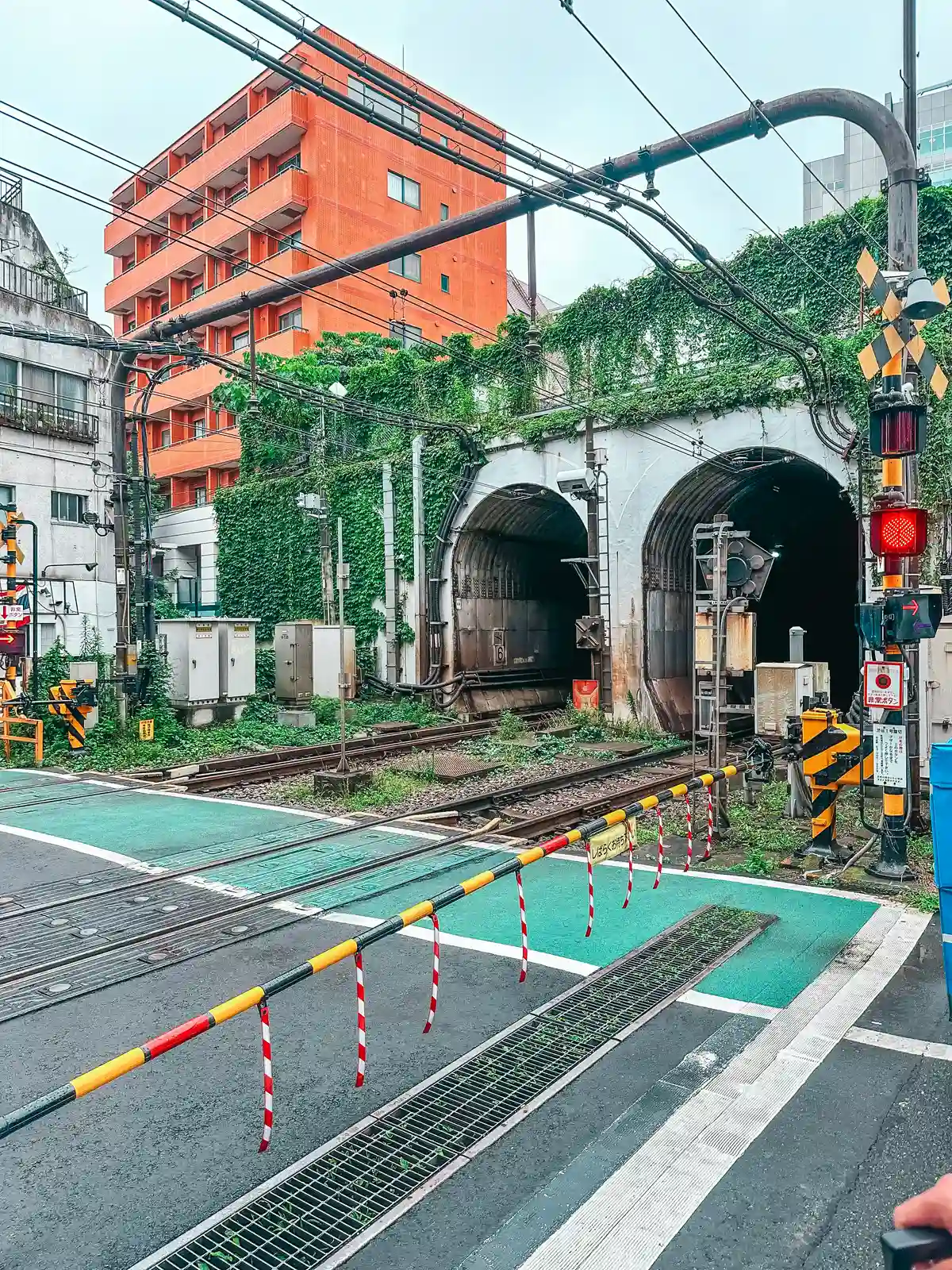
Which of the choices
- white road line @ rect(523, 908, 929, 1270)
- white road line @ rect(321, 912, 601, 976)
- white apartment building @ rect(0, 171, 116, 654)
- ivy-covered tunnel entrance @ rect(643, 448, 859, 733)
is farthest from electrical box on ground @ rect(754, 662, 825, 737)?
white apartment building @ rect(0, 171, 116, 654)

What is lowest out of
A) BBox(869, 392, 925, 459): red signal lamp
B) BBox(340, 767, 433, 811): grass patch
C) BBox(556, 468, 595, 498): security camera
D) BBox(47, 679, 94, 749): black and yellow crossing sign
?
BBox(340, 767, 433, 811): grass patch

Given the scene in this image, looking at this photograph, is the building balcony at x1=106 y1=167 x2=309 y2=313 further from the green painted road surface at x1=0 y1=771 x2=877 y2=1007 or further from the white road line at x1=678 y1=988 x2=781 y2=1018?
the white road line at x1=678 y1=988 x2=781 y2=1018

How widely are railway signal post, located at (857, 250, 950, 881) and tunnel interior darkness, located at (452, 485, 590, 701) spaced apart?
46.1 ft

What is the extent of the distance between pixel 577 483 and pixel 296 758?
8456 millimetres

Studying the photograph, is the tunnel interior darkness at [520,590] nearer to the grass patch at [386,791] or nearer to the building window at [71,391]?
the grass patch at [386,791]

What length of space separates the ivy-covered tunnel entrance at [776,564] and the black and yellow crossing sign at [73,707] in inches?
461

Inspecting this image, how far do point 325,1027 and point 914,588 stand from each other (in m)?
6.39

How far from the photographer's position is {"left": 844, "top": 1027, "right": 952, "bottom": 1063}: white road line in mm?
4844

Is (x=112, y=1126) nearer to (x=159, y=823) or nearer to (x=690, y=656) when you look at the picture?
(x=159, y=823)

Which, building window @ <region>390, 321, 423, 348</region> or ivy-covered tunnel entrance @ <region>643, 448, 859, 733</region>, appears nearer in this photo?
ivy-covered tunnel entrance @ <region>643, 448, 859, 733</region>

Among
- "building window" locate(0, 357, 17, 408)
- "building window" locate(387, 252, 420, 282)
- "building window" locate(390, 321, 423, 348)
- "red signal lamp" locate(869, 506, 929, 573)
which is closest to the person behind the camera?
"red signal lamp" locate(869, 506, 929, 573)

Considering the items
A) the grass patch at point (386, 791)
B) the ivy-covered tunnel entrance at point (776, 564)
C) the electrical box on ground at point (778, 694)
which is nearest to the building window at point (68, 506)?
the grass patch at point (386, 791)

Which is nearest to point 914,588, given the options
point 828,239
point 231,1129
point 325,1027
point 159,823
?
point 325,1027

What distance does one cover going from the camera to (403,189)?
40344 mm
